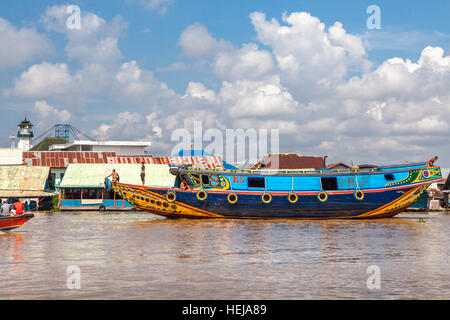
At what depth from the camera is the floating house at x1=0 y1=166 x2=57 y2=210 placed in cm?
4472

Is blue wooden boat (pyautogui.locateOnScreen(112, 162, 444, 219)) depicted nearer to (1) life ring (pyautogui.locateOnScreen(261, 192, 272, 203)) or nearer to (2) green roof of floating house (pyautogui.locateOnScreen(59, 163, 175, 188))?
(1) life ring (pyautogui.locateOnScreen(261, 192, 272, 203))

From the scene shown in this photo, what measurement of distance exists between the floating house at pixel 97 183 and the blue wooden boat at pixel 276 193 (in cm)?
1408

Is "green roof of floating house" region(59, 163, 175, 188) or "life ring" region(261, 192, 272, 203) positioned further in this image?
"green roof of floating house" region(59, 163, 175, 188)

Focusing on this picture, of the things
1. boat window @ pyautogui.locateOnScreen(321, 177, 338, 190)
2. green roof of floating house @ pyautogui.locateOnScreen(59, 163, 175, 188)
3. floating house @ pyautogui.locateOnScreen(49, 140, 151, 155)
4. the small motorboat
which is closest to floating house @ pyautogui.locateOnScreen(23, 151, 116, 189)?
green roof of floating house @ pyautogui.locateOnScreen(59, 163, 175, 188)

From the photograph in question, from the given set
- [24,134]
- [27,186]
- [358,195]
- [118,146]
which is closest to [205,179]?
[358,195]

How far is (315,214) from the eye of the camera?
103ft

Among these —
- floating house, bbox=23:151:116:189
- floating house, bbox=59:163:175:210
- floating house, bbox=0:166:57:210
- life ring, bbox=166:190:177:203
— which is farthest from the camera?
floating house, bbox=23:151:116:189

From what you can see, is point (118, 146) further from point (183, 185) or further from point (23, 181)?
point (183, 185)

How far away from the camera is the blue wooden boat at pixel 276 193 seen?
3098 centimetres

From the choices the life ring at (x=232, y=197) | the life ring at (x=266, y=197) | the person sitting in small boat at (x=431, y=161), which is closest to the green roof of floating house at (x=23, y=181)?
the life ring at (x=232, y=197)

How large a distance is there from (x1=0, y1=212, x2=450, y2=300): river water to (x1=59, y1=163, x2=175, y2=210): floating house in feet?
71.2

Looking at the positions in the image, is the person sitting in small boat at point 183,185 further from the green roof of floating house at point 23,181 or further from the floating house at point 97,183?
the green roof of floating house at point 23,181
